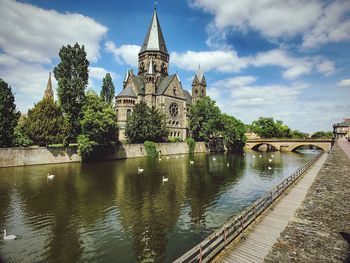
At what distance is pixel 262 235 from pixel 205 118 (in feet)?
209

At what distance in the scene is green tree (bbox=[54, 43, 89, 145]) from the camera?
146ft

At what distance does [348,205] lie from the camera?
1529 centimetres

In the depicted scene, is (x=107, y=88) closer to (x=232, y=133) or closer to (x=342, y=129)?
(x=232, y=133)

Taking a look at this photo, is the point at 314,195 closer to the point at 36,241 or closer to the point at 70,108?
the point at 36,241

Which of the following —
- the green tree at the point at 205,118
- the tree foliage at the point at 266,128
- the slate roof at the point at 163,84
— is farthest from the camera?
the tree foliage at the point at 266,128

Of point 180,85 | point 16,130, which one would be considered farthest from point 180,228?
point 180,85

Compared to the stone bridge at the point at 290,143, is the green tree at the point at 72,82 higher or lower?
higher

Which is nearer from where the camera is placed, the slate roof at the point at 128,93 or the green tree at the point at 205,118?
the slate roof at the point at 128,93

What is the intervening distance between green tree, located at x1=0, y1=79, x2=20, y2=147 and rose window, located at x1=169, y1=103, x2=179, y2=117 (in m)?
43.1

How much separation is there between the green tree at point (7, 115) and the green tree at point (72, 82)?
7646mm

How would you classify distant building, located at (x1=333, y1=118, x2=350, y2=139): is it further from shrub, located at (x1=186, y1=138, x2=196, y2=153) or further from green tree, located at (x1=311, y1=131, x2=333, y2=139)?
shrub, located at (x1=186, y1=138, x2=196, y2=153)

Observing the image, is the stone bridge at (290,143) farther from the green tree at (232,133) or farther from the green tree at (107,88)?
the green tree at (107,88)

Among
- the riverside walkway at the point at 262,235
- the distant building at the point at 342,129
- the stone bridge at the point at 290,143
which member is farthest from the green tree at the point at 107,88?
the distant building at the point at 342,129

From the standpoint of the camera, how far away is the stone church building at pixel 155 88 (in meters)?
69.2
